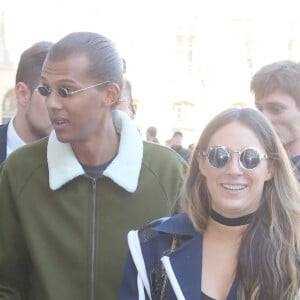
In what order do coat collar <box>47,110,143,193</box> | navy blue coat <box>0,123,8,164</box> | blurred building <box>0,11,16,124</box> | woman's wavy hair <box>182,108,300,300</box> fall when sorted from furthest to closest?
blurred building <box>0,11,16,124</box> → navy blue coat <box>0,123,8,164</box> → coat collar <box>47,110,143,193</box> → woman's wavy hair <box>182,108,300,300</box>

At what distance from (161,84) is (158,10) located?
2.84 metres

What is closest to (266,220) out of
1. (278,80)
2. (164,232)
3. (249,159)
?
(249,159)

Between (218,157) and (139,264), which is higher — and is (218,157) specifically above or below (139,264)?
above

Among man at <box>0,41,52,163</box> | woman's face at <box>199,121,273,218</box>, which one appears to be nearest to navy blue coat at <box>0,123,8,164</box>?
man at <box>0,41,52,163</box>

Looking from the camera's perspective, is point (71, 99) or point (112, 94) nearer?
point (71, 99)

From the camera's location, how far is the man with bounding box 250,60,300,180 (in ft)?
9.04

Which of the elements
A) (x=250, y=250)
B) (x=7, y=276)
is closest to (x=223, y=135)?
(x=250, y=250)

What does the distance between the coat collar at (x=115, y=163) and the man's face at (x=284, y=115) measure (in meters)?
0.86

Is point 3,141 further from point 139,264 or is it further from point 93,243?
point 139,264

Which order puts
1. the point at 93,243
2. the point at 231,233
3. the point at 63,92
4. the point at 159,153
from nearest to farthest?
the point at 231,233, the point at 63,92, the point at 93,243, the point at 159,153

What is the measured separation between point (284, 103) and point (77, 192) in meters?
1.23

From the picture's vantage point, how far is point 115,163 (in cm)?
216

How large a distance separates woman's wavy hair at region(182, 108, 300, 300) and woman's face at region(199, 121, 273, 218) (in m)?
0.03

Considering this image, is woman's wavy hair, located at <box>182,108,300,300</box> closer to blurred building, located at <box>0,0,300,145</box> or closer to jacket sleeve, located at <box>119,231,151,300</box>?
jacket sleeve, located at <box>119,231,151,300</box>
